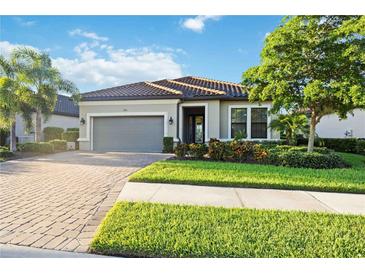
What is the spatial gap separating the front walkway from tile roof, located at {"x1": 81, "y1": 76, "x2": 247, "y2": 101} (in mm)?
9262

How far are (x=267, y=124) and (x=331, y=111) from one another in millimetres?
4902

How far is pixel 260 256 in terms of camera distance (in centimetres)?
282

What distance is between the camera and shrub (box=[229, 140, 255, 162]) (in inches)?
389

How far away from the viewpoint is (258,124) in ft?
48.5

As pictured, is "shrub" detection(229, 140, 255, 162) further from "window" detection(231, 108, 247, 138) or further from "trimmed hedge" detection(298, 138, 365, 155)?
"trimmed hedge" detection(298, 138, 365, 155)

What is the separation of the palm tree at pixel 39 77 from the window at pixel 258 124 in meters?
11.9

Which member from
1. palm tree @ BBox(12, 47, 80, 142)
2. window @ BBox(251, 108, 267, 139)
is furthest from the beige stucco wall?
window @ BBox(251, 108, 267, 139)

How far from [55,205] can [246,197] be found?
3838mm

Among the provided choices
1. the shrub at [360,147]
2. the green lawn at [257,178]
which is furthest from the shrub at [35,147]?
the shrub at [360,147]

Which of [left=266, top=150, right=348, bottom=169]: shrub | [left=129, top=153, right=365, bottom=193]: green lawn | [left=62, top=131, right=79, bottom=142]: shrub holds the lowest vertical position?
[left=129, top=153, right=365, bottom=193]: green lawn

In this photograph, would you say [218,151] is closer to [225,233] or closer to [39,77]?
[225,233]

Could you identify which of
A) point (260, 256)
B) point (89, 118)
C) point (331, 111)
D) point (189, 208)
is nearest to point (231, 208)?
point (189, 208)

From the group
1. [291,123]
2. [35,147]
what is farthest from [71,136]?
[291,123]

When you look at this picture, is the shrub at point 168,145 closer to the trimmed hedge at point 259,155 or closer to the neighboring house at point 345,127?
the trimmed hedge at point 259,155
